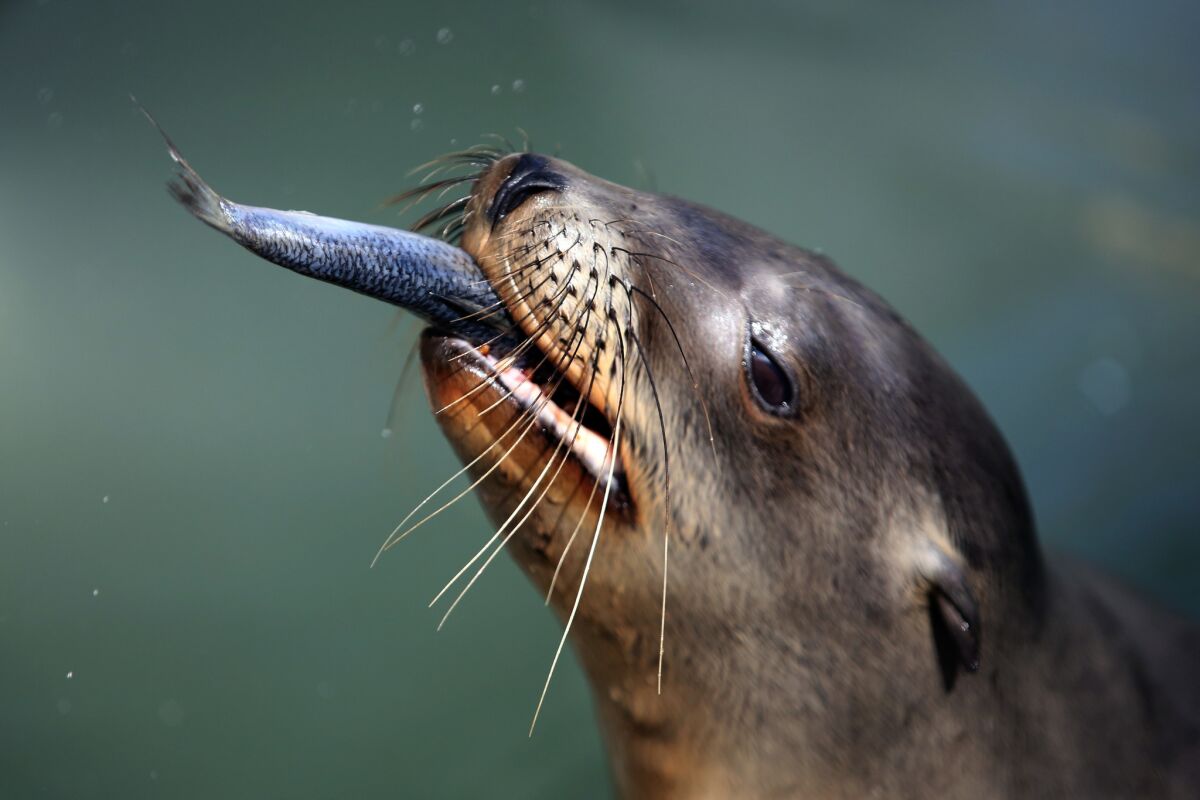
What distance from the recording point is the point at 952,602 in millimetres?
1527

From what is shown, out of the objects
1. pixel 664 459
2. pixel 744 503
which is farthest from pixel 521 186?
pixel 744 503

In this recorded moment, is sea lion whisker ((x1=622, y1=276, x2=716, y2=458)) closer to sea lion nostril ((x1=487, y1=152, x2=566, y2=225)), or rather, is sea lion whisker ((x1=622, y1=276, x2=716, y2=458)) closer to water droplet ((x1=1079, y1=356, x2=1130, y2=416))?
sea lion nostril ((x1=487, y1=152, x2=566, y2=225))

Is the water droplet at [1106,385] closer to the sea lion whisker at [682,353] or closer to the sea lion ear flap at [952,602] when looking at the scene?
the sea lion ear flap at [952,602]

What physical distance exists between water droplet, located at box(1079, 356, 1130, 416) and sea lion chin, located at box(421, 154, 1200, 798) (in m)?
2.68

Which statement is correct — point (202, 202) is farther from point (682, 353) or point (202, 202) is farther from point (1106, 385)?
point (1106, 385)

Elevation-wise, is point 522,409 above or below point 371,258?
below

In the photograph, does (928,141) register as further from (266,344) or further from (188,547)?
(188,547)

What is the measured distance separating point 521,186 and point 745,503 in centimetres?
56

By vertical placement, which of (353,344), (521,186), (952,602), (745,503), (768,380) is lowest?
(952,602)

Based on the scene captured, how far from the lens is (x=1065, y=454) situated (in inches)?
154

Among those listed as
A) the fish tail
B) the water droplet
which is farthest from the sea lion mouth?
the water droplet

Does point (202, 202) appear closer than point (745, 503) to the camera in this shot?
Yes

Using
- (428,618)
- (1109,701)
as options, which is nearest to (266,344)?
(428,618)

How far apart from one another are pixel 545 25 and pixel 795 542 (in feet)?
9.17
